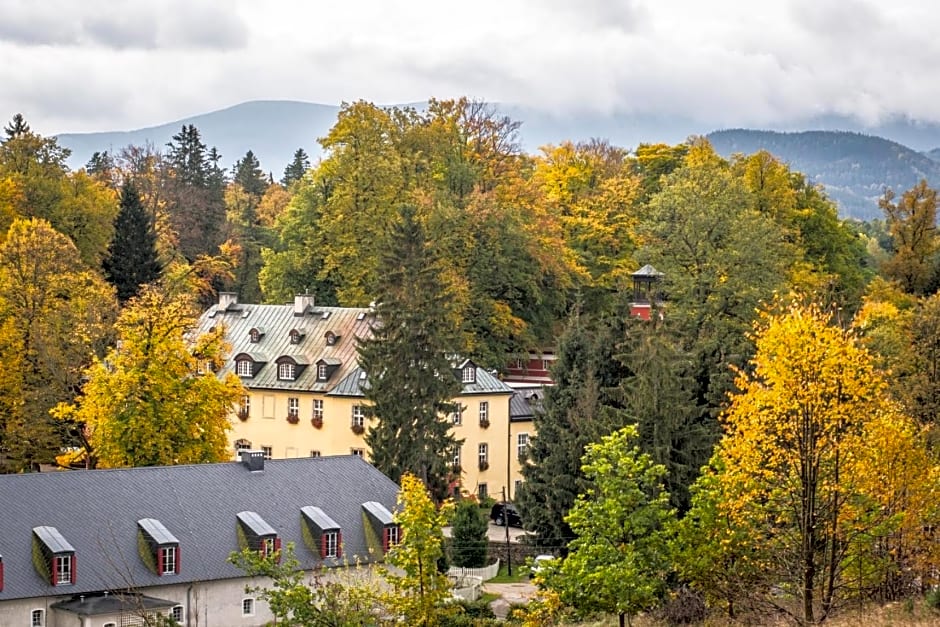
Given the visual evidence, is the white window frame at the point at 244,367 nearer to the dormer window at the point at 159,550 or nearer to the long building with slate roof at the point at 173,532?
the long building with slate roof at the point at 173,532

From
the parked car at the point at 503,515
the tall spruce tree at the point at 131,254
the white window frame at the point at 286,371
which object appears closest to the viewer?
the parked car at the point at 503,515

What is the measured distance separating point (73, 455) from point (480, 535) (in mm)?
15419

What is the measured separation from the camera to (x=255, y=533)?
157 ft

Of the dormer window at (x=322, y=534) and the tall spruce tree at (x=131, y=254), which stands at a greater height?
the tall spruce tree at (x=131, y=254)

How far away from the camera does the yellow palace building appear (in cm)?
6712

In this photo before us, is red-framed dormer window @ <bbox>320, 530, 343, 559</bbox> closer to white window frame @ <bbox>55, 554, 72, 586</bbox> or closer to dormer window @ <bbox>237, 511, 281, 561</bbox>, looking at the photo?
dormer window @ <bbox>237, 511, 281, 561</bbox>

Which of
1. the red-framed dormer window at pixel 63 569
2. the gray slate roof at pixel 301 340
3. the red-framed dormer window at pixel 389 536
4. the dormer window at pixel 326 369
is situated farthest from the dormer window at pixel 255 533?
the dormer window at pixel 326 369

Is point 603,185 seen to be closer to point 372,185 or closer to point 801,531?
point 372,185

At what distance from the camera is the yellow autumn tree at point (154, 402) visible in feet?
175

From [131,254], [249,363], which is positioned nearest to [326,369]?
[249,363]

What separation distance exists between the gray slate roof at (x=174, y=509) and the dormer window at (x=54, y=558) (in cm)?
21

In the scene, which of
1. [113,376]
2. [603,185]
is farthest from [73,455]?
[603,185]

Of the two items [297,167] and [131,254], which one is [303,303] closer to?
[131,254]

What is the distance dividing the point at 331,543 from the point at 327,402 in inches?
737
